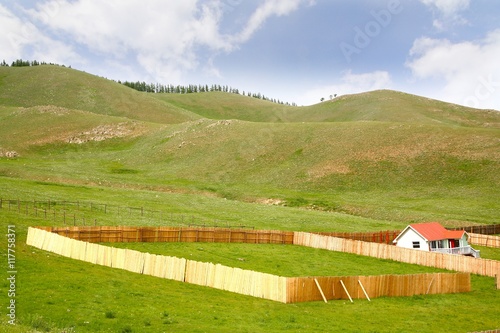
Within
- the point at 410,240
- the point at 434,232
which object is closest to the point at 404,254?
the point at 410,240

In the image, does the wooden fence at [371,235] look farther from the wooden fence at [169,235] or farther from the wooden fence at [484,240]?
the wooden fence at [484,240]

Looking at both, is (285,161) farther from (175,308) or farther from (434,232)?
(175,308)

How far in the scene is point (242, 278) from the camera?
37.7 m

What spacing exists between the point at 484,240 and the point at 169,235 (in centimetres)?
4074

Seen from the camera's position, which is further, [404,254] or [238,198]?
[238,198]

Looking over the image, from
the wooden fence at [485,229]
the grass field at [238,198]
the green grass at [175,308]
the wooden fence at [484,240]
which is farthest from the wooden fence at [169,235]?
the wooden fence at [485,229]

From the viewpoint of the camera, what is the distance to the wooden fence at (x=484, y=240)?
67.0m

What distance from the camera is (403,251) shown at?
2213 inches

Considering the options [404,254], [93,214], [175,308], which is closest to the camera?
[175,308]

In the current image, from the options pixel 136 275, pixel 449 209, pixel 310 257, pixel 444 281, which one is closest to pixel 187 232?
pixel 310 257

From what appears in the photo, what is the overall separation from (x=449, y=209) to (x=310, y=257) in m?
43.1

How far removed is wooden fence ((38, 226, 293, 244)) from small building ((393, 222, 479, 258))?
14200 mm

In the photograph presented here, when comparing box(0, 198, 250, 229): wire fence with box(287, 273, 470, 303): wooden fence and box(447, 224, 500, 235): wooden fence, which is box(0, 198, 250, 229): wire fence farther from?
box(447, 224, 500, 235): wooden fence

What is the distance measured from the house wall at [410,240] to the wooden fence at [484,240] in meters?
12.3
